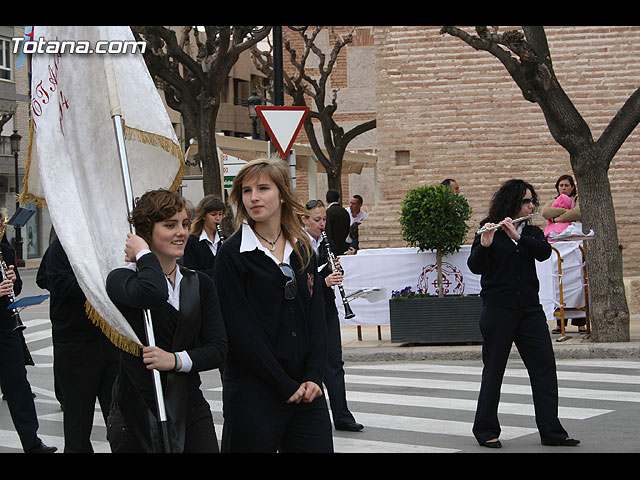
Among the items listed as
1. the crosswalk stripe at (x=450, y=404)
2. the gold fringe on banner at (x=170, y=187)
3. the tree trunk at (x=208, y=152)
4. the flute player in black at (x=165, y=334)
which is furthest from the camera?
the tree trunk at (x=208, y=152)

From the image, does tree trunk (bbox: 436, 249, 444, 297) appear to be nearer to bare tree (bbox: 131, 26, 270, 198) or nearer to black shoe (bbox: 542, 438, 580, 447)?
black shoe (bbox: 542, 438, 580, 447)

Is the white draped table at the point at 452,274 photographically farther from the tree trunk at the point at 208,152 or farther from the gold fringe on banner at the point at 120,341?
the gold fringe on banner at the point at 120,341

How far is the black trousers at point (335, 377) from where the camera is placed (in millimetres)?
8688

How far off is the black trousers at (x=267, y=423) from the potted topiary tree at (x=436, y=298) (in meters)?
8.62

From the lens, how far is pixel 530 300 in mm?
8117

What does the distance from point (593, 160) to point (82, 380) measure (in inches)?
333

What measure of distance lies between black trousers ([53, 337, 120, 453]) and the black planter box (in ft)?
23.9

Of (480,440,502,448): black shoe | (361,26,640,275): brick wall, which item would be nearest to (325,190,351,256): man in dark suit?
(361,26,640,275): brick wall

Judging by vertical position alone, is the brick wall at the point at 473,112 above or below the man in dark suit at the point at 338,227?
above

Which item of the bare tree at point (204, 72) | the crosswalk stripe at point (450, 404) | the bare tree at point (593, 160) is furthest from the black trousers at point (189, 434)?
the bare tree at point (204, 72)

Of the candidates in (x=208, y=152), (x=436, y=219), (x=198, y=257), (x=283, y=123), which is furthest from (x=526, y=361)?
(x=208, y=152)

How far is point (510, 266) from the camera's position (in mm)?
8109
